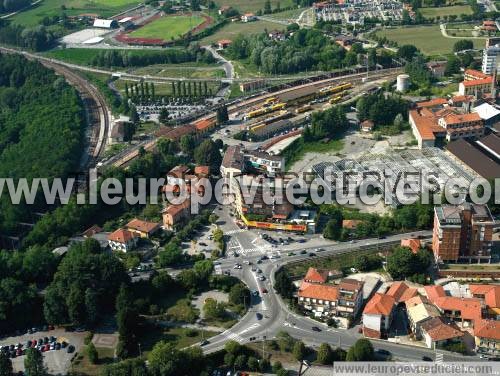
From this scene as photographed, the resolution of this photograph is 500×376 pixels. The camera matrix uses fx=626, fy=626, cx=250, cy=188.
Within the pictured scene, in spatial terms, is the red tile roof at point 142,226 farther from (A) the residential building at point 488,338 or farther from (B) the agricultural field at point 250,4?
(B) the agricultural field at point 250,4

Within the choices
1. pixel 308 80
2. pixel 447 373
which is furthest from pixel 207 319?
pixel 308 80

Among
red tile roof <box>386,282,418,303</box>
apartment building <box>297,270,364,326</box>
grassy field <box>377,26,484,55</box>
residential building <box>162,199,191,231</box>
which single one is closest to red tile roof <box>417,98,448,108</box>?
grassy field <box>377,26,484,55</box>

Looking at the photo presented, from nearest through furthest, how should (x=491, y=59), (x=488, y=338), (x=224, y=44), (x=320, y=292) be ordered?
1. (x=488, y=338)
2. (x=320, y=292)
3. (x=491, y=59)
4. (x=224, y=44)

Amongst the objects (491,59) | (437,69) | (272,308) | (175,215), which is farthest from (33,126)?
(491,59)

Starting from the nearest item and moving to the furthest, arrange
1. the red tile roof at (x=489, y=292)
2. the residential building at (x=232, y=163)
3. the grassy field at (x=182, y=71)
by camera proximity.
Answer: the red tile roof at (x=489, y=292), the residential building at (x=232, y=163), the grassy field at (x=182, y=71)

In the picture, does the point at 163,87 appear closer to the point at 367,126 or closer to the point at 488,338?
the point at 367,126

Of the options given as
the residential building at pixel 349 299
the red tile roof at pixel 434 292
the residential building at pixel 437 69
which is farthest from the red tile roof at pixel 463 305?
the residential building at pixel 437 69
